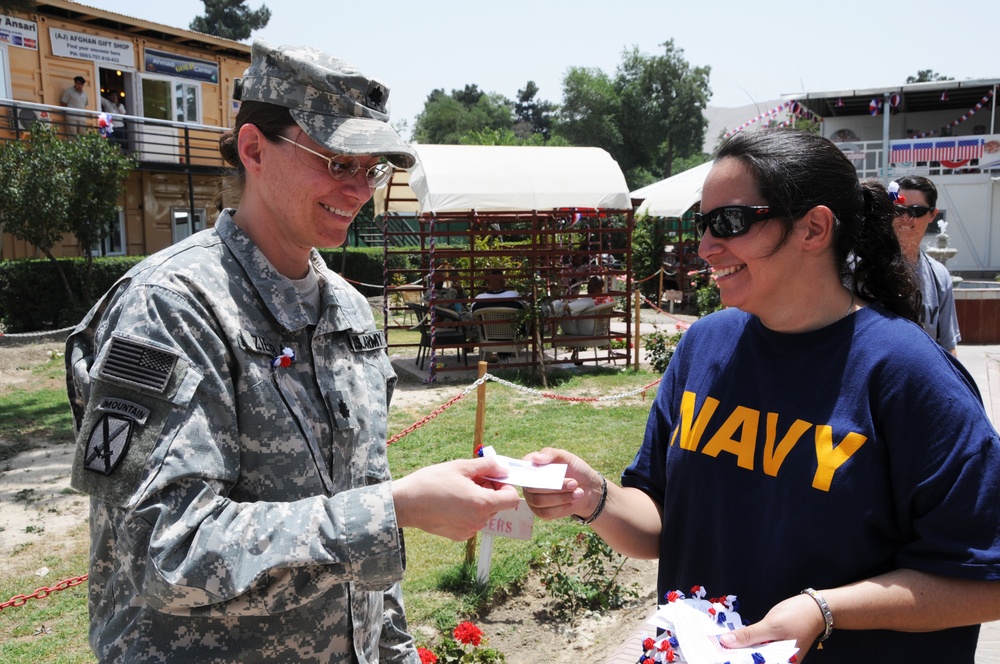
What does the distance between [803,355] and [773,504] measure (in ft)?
1.16

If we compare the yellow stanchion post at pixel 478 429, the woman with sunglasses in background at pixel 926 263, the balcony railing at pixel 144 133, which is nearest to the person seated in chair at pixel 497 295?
the yellow stanchion post at pixel 478 429

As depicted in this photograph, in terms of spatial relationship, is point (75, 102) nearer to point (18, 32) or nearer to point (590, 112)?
point (18, 32)

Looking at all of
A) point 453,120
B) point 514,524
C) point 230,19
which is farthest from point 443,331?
point 453,120

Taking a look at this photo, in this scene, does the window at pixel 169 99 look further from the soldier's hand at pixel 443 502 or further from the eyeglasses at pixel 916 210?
the soldier's hand at pixel 443 502

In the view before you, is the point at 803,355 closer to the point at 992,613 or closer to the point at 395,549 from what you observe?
the point at 992,613

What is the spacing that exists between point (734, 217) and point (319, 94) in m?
1.00

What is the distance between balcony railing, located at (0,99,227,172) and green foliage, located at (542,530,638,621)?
1476cm

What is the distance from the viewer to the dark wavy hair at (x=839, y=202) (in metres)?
1.85

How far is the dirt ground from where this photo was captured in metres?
4.44

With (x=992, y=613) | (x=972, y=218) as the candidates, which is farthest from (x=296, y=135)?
(x=972, y=218)

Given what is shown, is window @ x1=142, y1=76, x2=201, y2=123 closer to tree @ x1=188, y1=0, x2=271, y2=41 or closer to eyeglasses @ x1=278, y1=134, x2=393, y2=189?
eyeglasses @ x1=278, y1=134, x2=393, y2=189

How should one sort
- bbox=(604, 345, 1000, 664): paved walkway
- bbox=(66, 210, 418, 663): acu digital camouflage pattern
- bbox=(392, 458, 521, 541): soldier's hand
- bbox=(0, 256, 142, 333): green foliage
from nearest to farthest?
bbox=(66, 210, 418, 663): acu digital camouflage pattern < bbox=(392, 458, 521, 541): soldier's hand < bbox=(604, 345, 1000, 664): paved walkway < bbox=(0, 256, 142, 333): green foliage

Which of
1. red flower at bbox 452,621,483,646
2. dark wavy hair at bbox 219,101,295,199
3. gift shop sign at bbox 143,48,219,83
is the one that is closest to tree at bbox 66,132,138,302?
gift shop sign at bbox 143,48,219,83

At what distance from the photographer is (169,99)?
21.8m
